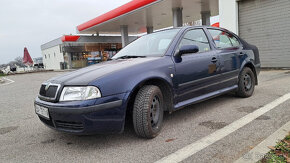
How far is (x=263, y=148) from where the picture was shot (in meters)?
2.02

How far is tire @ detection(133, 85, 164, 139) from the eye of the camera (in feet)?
7.66

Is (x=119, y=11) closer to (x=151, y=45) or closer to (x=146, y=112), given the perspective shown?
(x=151, y=45)

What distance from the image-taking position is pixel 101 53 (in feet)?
96.0

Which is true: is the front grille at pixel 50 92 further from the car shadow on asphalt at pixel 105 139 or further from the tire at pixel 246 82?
the tire at pixel 246 82

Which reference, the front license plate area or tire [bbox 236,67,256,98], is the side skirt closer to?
tire [bbox 236,67,256,98]

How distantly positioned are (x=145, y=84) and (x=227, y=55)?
186 centimetres

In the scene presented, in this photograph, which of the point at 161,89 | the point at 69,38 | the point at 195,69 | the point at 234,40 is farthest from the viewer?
the point at 69,38

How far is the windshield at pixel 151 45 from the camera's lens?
2995 millimetres

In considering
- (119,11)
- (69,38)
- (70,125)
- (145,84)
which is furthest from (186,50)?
(69,38)

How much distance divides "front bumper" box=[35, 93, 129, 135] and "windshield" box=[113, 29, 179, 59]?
1019 millimetres

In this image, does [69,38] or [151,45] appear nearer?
[151,45]

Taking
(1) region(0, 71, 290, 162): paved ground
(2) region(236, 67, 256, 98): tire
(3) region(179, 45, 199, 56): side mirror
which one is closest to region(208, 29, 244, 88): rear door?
(2) region(236, 67, 256, 98): tire

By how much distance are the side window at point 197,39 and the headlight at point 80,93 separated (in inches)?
60.9

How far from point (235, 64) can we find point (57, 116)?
314cm
